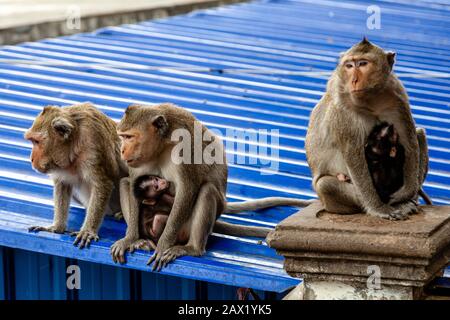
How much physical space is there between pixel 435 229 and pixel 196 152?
2.10 metres

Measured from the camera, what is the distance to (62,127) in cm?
779

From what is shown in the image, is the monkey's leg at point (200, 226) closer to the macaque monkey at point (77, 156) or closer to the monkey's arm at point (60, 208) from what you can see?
the macaque monkey at point (77, 156)

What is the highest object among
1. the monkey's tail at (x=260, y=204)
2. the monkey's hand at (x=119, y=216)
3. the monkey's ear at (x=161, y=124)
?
the monkey's ear at (x=161, y=124)

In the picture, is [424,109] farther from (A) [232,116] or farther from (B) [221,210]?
(B) [221,210]

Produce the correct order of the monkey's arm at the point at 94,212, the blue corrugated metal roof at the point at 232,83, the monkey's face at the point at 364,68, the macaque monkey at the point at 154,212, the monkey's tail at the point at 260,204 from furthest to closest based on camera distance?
the monkey's tail at the point at 260,204 → the blue corrugated metal roof at the point at 232,83 → the monkey's arm at the point at 94,212 → the macaque monkey at the point at 154,212 → the monkey's face at the point at 364,68

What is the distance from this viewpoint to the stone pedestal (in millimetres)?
5770

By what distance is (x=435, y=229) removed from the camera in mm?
5965

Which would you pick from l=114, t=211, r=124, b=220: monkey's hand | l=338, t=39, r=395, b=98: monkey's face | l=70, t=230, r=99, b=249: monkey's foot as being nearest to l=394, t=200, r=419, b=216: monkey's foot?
l=338, t=39, r=395, b=98: monkey's face

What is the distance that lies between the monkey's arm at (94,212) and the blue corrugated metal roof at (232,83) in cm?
9

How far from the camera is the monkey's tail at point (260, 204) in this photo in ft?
26.5

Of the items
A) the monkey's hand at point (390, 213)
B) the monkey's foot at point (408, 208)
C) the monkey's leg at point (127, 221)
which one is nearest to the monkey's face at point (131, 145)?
the monkey's leg at point (127, 221)

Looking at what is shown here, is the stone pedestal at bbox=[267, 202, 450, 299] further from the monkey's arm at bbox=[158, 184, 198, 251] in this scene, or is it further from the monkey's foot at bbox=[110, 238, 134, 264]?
the monkey's foot at bbox=[110, 238, 134, 264]

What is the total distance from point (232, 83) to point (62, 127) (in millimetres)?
4863
